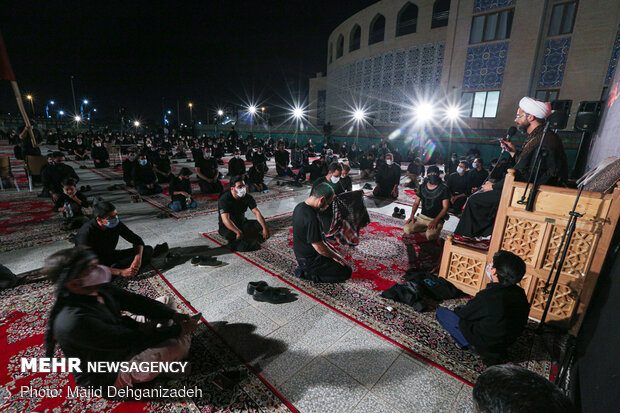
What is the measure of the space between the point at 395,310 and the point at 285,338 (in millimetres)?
1267

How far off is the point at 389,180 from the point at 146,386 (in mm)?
7260

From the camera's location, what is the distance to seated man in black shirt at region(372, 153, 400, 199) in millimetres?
8077

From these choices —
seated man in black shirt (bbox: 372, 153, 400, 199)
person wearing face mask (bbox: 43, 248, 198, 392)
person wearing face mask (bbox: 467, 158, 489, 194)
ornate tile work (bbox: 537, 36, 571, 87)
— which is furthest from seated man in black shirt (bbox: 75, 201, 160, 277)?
ornate tile work (bbox: 537, 36, 571, 87)

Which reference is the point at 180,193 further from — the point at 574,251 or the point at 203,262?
the point at 574,251

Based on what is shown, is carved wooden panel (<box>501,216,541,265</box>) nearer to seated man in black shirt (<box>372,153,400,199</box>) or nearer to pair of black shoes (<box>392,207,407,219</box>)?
pair of black shoes (<box>392,207,407,219</box>)

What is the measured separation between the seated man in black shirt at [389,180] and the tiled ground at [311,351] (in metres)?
5.31

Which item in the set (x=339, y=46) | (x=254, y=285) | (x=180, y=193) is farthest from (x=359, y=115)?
(x=254, y=285)

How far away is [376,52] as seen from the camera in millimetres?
22234

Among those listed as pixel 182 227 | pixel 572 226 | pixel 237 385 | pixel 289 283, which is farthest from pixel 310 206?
pixel 182 227

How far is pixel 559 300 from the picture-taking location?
2.83m

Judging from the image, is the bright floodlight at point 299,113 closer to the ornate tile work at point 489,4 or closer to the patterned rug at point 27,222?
the ornate tile work at point 489,4

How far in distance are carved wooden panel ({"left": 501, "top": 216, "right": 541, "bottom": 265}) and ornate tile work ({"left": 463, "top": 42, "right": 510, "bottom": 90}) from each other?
1521 centimetres

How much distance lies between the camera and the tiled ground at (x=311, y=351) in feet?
6.71

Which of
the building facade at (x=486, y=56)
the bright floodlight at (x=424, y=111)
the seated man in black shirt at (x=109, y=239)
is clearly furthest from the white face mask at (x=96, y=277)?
the bright floodlight at (x=424, y=111)
